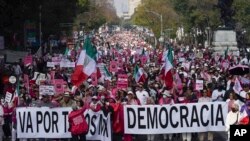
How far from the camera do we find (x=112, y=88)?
71.4 ft

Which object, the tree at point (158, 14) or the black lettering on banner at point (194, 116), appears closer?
the black lettering on banner at point (194, 116)

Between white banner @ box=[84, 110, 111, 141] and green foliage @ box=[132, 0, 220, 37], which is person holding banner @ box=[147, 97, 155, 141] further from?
green foliage @ box=[132, 0, 220, 37]

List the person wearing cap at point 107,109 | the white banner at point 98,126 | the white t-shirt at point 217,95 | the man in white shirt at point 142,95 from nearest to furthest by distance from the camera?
the person wearing cap at point 107,109
the white banner at point 98,126
the man in white shirt at point 142,95
the white t-shirt at point 217,95

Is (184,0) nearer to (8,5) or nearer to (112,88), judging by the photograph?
(8,5)

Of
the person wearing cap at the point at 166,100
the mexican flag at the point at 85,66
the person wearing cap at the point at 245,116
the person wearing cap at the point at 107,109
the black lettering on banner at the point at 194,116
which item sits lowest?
the black lettering on banner at the point at 194,116

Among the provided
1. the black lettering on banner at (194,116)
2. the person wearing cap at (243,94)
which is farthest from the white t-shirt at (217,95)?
the black lettering on banner at (194,116)

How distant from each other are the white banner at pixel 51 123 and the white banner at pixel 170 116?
60cm

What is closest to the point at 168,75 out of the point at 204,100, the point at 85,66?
the point at 85,66

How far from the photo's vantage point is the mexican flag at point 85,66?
63.5ft

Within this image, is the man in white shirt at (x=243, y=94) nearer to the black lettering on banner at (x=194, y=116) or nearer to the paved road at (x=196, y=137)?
the black lettering on banner at (x=194, y=116)

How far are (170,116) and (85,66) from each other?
3005 mm

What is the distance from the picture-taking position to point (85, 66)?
19.5 m

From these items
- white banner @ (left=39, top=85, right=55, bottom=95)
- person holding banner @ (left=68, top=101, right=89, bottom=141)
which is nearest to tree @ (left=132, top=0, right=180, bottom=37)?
white banner @ (left=39, top=85, right=55, bottom=95)

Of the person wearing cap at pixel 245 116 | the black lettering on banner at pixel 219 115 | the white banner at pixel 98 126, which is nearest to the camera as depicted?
the person wearing cap at pixel 245 116
